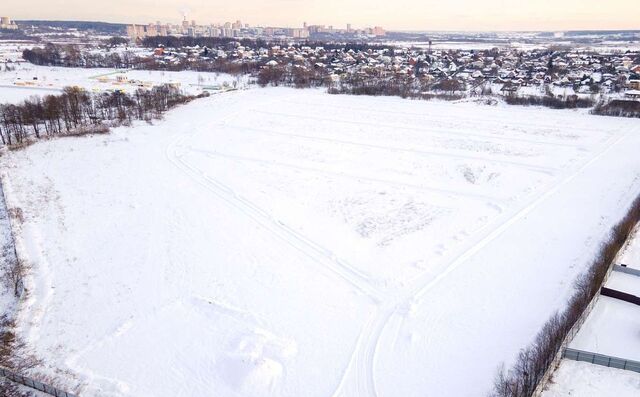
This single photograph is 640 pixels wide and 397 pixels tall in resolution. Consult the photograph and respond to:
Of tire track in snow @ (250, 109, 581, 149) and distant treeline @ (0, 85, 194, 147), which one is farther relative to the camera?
tire track in snow @ (250, 109, 581, 149)

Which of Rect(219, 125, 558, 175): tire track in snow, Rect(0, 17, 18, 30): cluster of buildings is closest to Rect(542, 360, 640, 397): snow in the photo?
Rect(219, 125, 558, 175): tire track in snow

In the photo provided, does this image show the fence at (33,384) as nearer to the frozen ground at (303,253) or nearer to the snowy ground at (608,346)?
the frozen ground at (303,253)

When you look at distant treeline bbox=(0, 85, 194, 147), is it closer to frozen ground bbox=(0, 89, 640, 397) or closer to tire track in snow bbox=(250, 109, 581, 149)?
frozen ground bbox=(0, 89, 640, 397)

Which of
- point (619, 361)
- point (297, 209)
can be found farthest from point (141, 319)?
point (619, 361)

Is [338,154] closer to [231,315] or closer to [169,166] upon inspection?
[169,166]

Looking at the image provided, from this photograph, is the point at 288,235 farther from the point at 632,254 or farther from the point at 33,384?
the point at 632,254
